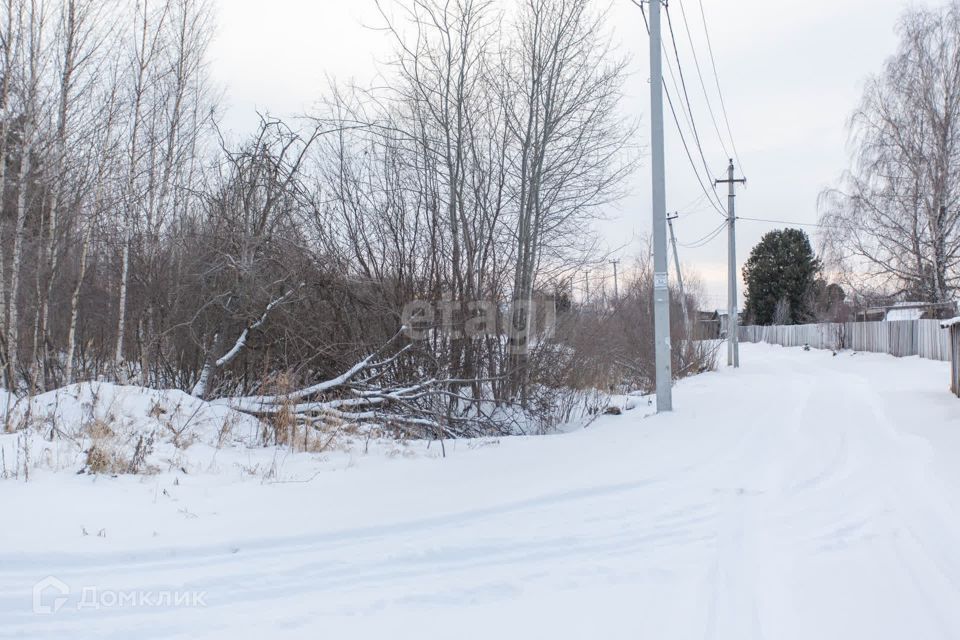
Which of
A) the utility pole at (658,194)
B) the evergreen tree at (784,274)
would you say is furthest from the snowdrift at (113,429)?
the evergreen tree at (784,274)

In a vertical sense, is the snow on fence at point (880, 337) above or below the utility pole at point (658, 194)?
below

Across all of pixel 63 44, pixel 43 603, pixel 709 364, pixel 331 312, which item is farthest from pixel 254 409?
pixel 709 364

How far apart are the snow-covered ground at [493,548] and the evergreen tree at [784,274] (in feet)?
149

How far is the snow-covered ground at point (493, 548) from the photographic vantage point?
2.53 metres

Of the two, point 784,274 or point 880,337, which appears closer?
point 880,337

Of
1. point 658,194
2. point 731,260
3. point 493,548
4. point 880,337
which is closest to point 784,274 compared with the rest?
point 880,337

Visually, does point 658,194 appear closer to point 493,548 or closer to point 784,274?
point 493,548

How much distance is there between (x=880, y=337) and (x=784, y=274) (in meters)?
23.7

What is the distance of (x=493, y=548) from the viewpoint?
337 centimetres

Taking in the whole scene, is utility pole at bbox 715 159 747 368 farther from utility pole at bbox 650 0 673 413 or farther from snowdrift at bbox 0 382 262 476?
snowdrift at bbox 0 382 262 476

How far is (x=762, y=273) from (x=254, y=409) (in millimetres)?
49350

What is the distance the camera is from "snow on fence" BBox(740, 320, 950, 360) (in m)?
19.6

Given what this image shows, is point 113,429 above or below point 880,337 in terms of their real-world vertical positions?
below

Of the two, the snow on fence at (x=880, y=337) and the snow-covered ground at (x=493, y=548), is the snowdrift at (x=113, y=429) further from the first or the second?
the snow on fence at (x=880, y=337)
